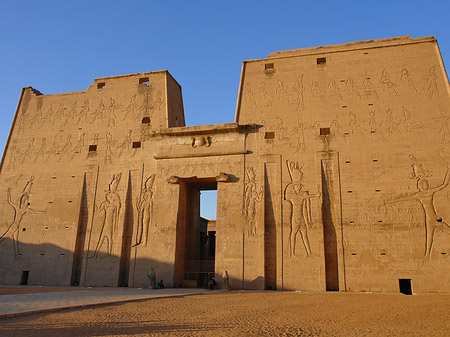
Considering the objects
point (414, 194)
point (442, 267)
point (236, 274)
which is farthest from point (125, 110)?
point (442, 267)

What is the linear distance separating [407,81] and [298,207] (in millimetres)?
6586

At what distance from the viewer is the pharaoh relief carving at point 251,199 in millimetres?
14453

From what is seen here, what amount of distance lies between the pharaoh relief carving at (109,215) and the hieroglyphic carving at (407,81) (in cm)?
1228

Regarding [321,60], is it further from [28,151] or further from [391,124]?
[28,151]

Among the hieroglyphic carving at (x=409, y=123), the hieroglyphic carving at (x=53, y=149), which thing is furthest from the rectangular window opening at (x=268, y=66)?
the hieroglyphic carving at (x=53, y=149)

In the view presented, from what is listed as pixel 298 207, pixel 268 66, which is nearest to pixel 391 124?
pixel 298 207

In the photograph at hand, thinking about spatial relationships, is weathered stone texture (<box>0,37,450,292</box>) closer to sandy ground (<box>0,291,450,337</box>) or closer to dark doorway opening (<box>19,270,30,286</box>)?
dark doorway opening (<box>19,270,30,286</box>)

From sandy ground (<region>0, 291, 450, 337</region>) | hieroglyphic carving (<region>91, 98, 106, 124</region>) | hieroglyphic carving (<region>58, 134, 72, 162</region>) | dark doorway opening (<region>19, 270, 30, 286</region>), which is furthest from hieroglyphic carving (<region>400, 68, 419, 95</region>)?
dark doorway opening (<region>19, 270, 30, 286</region>)

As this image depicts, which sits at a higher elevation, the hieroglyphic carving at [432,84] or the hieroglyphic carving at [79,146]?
the hieroglyphic carving at [432,84]

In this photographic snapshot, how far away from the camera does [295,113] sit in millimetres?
15617

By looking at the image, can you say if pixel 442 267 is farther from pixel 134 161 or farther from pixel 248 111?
pixel 134 161

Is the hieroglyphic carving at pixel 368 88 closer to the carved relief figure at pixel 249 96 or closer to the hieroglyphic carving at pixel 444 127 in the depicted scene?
the hieroglyphic carving at pixel 444 127

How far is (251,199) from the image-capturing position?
14781mm

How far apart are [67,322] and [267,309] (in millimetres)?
3879
